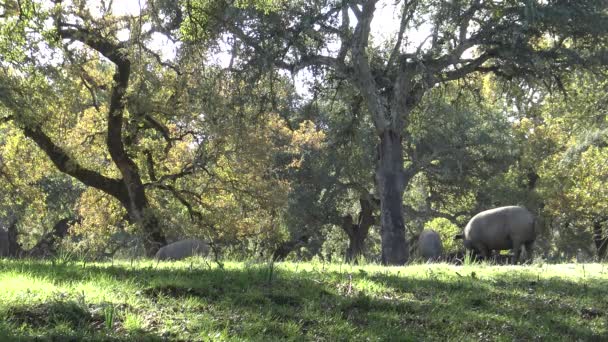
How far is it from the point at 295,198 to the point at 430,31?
604 inches

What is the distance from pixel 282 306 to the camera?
6.43 meters

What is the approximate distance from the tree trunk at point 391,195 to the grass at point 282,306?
726 centimetres

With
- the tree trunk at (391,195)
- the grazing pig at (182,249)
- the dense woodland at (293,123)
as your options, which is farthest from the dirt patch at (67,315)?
the grazing pig at (182,249)

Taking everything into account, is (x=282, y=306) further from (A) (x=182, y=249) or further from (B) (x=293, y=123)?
(B) (x=293, y=123)

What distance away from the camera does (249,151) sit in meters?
21.5

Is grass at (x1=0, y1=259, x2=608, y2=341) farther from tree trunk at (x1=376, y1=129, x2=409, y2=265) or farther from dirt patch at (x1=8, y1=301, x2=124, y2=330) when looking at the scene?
tree trunk at (x1=376, y1=129, x2=409, y2=265)

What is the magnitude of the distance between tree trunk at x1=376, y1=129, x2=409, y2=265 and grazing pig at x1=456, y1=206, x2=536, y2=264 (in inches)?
174

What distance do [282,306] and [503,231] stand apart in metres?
14.3

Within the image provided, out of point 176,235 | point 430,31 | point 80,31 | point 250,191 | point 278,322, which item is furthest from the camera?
point 176,235

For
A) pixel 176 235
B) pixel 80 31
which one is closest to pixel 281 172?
pixel 176 235

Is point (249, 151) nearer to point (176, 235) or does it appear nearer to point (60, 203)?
point (176, 235)

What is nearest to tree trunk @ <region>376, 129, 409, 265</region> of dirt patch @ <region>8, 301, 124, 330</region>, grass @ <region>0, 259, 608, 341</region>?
grass @ <region>0, 259, 608, 341</region>

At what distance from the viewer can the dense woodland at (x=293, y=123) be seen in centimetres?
1344

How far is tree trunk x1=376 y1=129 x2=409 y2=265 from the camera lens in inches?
629
